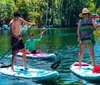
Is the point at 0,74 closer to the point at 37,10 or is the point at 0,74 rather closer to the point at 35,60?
the point at 35,60

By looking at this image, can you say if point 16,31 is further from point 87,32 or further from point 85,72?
point 85,72

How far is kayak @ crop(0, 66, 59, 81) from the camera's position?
12.1 metres

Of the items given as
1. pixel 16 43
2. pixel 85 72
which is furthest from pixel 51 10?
pixel 85 72

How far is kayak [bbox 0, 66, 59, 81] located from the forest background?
6606 cm

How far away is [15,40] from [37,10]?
234 feet

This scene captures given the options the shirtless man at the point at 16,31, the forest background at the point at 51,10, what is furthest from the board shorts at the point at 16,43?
the forest background at the point at 51,10

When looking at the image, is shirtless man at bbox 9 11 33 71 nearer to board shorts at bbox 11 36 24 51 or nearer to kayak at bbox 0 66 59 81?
board shorts at bbox 11 36 24 51

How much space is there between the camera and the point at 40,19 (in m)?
81.1

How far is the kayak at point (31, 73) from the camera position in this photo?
12102 millimetres

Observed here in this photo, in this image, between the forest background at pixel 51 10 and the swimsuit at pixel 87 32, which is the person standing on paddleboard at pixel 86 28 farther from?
the forest background at pixel 51 10

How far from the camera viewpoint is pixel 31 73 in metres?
12.7

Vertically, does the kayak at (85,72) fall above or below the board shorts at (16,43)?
below

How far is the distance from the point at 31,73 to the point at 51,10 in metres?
72.7

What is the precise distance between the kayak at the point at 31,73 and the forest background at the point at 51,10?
6606 centimetres
